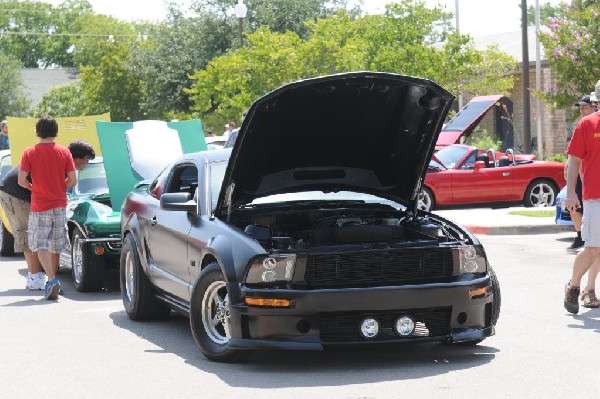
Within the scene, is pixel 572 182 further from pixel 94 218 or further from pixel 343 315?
pixel 94 218

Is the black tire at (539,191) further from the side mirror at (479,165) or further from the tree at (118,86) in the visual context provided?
the tree at (118,86)

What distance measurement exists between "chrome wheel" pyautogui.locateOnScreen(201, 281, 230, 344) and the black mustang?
0.4 inches

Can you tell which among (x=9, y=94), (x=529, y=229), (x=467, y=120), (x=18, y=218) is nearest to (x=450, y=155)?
(x=467, y=120)

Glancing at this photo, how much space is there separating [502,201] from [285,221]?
16033 mm

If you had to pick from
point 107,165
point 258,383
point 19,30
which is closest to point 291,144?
point 258,383

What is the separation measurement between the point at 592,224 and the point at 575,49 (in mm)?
16949

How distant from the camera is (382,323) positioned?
806 cm

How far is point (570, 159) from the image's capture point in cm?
1027

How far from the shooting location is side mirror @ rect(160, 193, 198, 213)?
30.3 ft

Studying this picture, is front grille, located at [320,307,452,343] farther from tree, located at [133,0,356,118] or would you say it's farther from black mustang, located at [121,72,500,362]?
tree, located at [133,0,356,118]

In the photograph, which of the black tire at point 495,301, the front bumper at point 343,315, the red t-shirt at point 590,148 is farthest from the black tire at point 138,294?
the red t-shirt at point 590,148

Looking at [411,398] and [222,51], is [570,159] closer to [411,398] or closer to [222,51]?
[411,398]

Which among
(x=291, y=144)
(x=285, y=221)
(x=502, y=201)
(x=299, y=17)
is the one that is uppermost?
(x=299, y=17)

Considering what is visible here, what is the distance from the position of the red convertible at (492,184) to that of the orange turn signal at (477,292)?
52.3 feet
